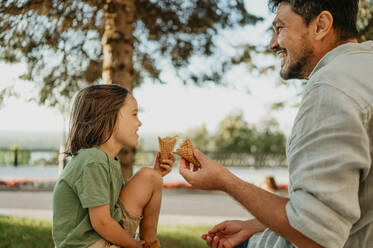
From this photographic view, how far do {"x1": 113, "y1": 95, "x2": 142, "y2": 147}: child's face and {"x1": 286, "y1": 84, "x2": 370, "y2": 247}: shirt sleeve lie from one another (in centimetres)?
151

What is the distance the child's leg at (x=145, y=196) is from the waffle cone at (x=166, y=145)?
0.17 metres

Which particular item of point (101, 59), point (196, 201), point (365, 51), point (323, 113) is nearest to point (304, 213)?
point (323, 113)

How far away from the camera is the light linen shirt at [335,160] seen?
48.3 inches

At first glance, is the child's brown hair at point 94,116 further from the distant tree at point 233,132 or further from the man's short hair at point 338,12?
the distant tree at point 233,132

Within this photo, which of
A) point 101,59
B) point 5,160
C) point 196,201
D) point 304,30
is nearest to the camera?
point 304,30

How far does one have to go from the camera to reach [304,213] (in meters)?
1.25

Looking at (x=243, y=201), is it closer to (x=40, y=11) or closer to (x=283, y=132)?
(x=40, y=11)

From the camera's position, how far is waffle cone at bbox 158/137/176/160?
267 centimetres

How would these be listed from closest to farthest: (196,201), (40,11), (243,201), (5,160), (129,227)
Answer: (243,201), (129,227), (40,11), (196,201), (5,160)

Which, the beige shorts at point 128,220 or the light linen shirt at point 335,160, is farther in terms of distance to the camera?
the beige shorts at point 128,220

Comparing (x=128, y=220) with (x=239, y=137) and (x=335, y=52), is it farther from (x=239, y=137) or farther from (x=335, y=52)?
(x=239, y=137)

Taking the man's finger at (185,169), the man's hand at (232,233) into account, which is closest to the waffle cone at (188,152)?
the man's finger at (185,169)

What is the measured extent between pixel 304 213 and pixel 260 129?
26.3 m

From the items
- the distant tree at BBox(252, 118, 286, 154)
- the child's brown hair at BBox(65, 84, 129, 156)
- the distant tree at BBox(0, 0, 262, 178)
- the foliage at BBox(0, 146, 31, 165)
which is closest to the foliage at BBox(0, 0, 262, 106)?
the distant tree at BBox(0, 0, 262, 178)
